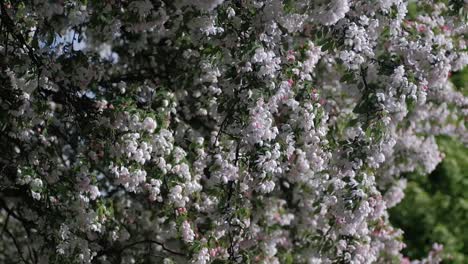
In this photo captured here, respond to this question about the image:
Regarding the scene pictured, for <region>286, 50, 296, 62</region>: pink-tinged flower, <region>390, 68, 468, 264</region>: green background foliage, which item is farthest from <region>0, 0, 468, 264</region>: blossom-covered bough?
<region>390, 68, 468, 264</region>: green background foliage

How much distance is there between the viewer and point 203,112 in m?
4.68

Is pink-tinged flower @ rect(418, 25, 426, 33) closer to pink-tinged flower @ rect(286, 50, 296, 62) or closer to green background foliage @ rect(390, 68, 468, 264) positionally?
pink-tinged flower @ rect(286, 50, 296, 62)

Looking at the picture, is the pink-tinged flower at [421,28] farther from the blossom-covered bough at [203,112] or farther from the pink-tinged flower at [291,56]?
the pink-tinged flower at [291,56]

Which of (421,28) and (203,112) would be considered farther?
(421,28)

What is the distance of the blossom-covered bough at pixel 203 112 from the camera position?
3867 mm

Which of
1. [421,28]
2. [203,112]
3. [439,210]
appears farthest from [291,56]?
[439,210]

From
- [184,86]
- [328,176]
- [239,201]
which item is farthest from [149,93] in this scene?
[328,176]

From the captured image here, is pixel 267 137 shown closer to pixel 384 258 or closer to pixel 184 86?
pixel 184 86

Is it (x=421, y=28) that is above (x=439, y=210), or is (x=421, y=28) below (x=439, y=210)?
below

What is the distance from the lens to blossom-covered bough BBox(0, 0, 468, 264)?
12.7 ft

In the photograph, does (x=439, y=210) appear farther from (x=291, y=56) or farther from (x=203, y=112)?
(x=291, y=56)

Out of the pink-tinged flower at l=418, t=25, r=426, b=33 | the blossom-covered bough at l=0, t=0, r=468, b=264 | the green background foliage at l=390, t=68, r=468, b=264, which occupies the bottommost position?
the blossom-covered bough at l=0, t=0, r=468, b=264

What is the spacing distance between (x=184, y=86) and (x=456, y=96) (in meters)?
2.22

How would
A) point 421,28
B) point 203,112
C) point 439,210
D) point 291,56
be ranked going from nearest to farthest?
1. point 291,56
2. point 203,112
3. point 421,28
4. point 439,210
